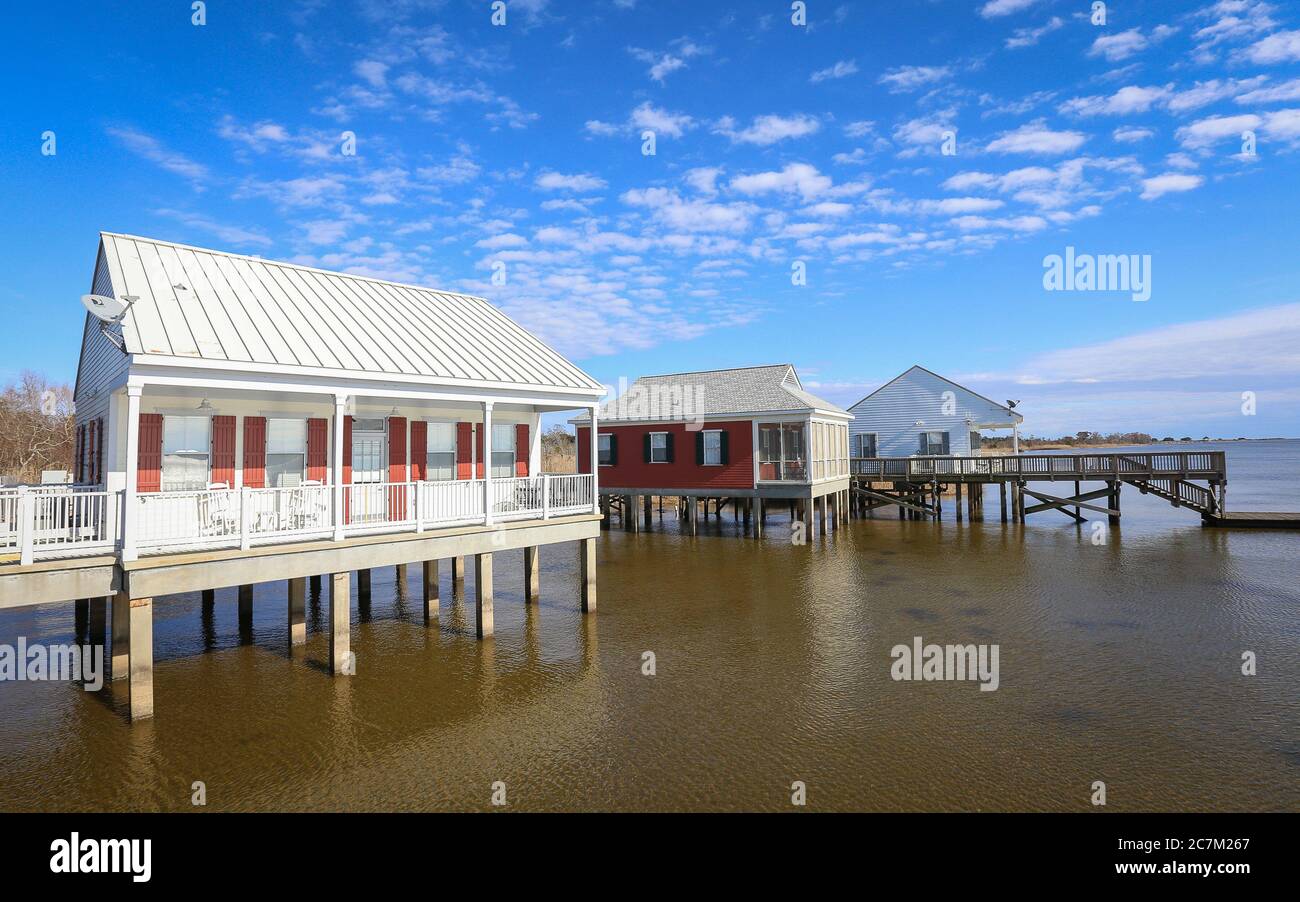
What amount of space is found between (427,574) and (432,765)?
25.8ft

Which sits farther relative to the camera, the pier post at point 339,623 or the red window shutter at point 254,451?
the red window shutter at point 254,451

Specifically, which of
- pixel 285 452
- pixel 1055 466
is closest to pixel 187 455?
pixel 285 452

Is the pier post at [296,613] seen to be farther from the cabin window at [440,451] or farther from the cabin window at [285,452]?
the cabin window at [440,451]

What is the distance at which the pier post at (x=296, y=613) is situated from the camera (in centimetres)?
1434

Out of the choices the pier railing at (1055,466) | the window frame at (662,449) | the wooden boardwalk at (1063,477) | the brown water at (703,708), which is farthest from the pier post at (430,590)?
the pier railing at (1055,466)

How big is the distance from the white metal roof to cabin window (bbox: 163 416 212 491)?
248 cm

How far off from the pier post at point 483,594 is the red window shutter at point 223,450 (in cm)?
508

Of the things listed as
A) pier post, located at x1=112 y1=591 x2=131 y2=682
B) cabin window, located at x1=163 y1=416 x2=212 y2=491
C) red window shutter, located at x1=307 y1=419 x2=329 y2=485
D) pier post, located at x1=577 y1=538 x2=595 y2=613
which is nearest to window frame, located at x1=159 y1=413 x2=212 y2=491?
cabin window, located at x1=163 y1=416 x2=212 y2=491

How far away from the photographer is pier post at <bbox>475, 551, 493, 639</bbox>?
575 inches

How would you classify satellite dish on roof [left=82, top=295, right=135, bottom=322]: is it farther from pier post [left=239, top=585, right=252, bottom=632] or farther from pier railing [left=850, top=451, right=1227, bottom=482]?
pier railing [left=850, top=451, right=1227, bottom=482]

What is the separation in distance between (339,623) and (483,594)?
3.07 m

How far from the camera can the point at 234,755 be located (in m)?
9.26
